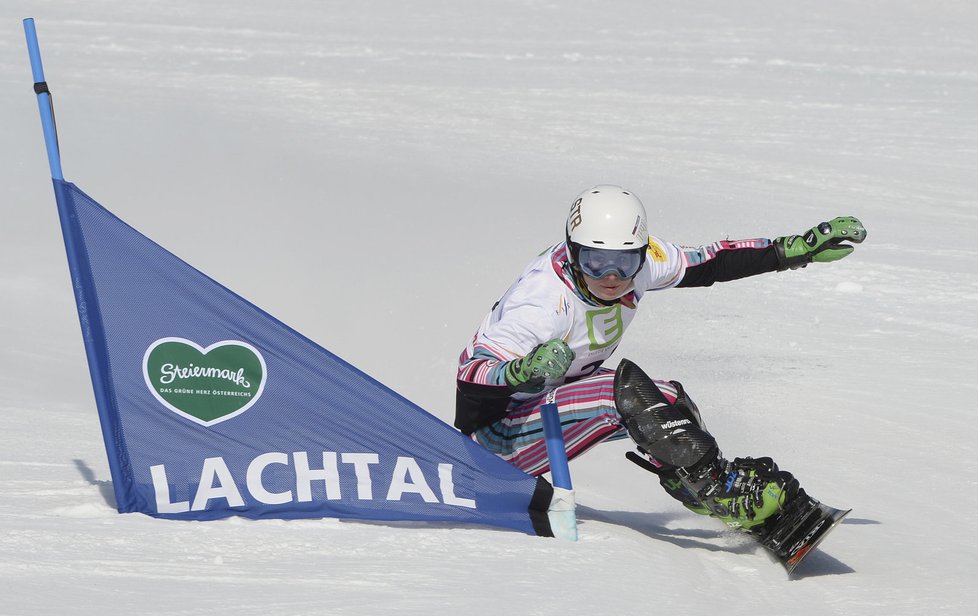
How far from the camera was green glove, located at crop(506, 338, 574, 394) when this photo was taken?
3883 millimetres

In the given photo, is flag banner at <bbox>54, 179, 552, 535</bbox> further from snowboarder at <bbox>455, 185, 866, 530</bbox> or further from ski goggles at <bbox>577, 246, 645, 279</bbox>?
ski goggles at <bbox>577, 246, 645, 279</bbox>

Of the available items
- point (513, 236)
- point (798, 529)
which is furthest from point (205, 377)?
point (513, 236)

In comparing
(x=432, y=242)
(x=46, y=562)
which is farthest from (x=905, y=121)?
(x=46, y=562)

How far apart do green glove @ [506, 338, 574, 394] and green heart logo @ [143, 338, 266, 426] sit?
79 cm

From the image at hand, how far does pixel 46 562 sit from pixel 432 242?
546 centimetres

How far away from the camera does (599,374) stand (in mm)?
4531

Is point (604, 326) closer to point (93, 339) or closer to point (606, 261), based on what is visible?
point (606, 261)

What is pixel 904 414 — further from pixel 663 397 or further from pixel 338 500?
pixel 338 500

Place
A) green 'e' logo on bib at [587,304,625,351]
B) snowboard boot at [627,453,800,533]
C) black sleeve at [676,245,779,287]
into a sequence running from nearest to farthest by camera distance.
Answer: snowboard boot at [627,453,800,533]
green 'e' logo on bib at [587,304,625,351]
black sleeve at [676,245,779,287]

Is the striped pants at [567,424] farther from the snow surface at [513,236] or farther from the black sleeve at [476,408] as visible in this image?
the snow surface at [513,236]

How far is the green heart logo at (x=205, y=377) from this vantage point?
4.11m

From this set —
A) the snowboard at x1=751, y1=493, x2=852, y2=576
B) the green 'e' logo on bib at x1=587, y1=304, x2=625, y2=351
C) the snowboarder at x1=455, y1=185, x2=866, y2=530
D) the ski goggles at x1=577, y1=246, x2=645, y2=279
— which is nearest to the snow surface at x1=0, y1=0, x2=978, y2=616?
the snowboard at x1=751, y1=493, x2=852, y2=576

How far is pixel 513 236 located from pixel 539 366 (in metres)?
5.02

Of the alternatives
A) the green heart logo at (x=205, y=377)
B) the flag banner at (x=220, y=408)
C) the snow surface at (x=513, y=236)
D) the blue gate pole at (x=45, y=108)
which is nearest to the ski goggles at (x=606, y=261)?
the flag banner at (x=220, y=408)
